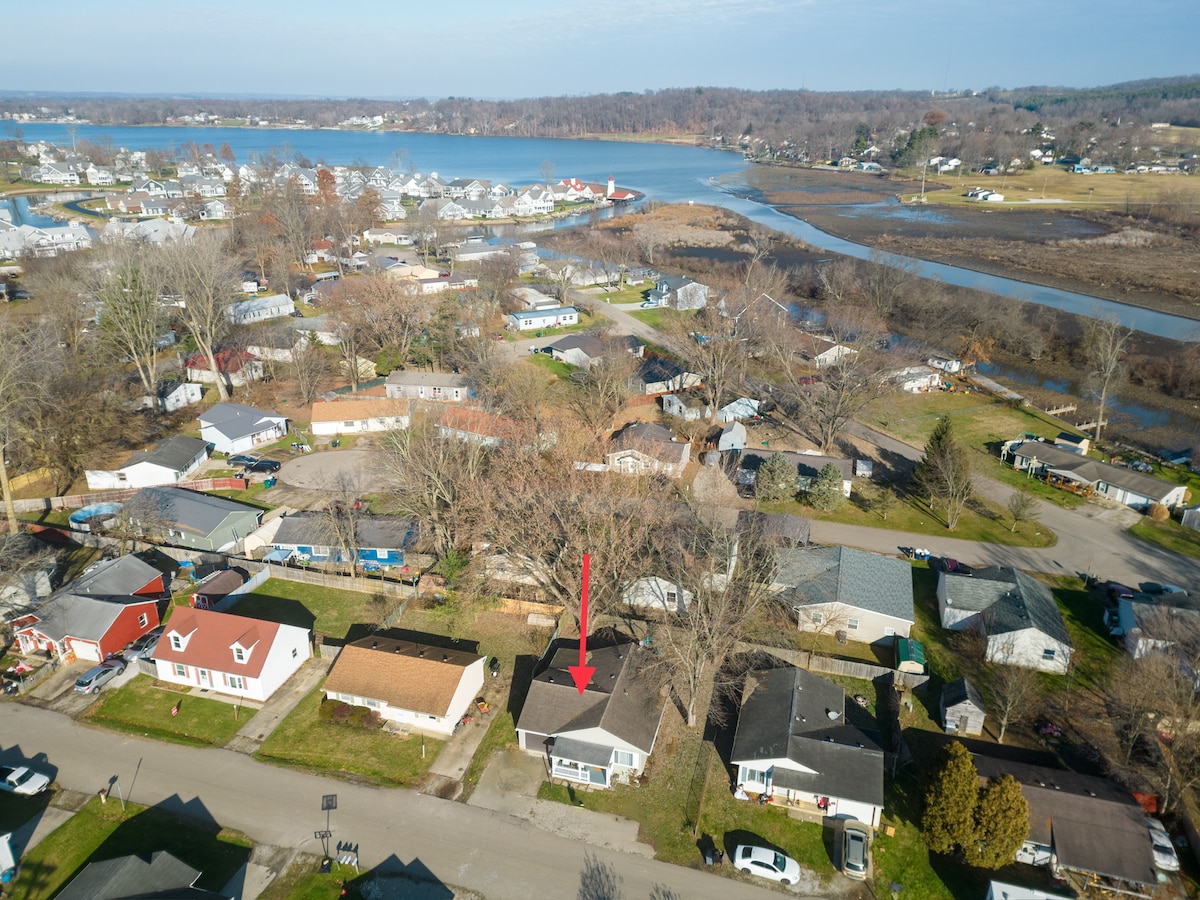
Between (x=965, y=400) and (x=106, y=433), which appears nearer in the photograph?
(x=106, y=433)

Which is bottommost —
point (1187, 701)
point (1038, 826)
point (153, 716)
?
point (153, 716)

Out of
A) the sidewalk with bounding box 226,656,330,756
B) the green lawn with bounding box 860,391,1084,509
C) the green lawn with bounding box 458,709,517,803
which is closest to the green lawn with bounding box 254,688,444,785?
the sidewalk with bounding box 226,656,330,756

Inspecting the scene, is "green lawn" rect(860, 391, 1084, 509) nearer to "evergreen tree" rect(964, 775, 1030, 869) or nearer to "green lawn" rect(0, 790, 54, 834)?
"evergreen tree" rect(964, 775, 1030, 869)

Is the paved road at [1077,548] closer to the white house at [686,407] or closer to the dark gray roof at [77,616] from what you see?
the white house at [686,407]

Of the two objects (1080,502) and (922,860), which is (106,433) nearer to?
(922,860)

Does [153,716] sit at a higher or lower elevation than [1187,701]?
lower

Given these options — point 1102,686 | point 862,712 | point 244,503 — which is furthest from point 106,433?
point 1102,686

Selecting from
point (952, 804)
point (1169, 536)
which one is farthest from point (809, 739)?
point (1169, 536)
